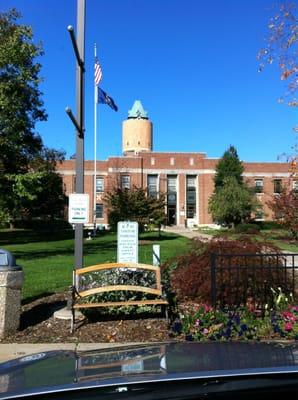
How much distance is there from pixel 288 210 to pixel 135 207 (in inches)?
619

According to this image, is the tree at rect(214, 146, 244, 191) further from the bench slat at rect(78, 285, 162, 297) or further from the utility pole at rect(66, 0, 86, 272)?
the bench slat at rect(78, 285, 162, 297)

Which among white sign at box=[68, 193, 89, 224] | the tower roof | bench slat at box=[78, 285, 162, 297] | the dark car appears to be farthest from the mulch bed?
the tower roof

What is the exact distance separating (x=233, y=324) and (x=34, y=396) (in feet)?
19.3

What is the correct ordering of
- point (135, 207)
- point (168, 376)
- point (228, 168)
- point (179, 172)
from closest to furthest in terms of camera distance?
point (168, 376)
point (135, 207)
point (228, 168)
point (179, 172)

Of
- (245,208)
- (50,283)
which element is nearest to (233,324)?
(50,283)

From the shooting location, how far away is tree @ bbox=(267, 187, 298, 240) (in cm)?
2272

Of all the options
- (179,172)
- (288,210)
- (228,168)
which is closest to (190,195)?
(179,172)

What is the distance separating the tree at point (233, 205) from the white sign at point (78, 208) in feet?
175

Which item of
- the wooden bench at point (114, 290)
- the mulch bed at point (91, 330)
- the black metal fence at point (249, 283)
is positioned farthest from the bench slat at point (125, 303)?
the black metal fence at point (249, 283)

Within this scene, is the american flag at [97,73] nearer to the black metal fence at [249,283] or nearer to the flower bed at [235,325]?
the black metal fence at [249,283]

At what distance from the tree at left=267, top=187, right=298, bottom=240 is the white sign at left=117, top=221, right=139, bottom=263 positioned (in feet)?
41.1

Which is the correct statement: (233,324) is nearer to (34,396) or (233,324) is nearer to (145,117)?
(34,396)

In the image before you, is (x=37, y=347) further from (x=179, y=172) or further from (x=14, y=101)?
(x=179, y=172)

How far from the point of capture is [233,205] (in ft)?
202
